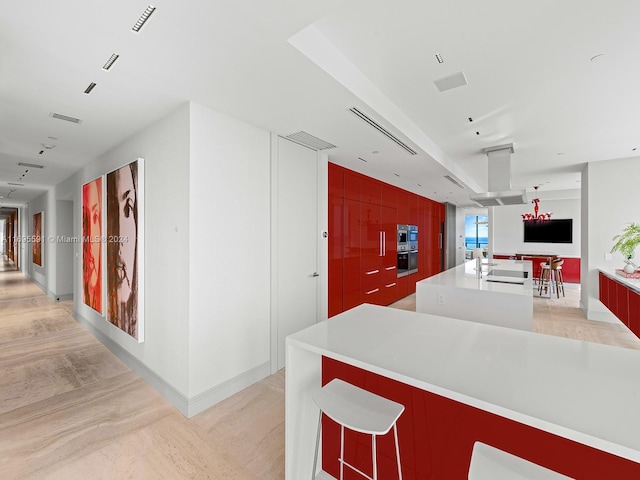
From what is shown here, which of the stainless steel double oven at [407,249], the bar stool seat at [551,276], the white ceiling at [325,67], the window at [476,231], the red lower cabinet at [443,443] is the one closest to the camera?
the red lower cabinet at [443,443]

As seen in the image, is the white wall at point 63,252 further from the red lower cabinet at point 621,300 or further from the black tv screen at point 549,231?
the black tv screen at point 549,231

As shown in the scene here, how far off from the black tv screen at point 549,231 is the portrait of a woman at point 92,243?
33.8 ft

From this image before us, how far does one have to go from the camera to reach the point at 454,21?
1.72 meters

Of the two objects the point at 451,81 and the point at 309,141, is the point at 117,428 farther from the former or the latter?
the point at 451,81

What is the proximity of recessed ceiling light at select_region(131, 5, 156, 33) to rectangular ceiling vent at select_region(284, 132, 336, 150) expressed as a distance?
1.69 meters

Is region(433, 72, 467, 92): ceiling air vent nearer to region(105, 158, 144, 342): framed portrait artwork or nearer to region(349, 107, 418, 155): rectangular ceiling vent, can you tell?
region(349, 107, 418, 155): rectangular ceiling vent

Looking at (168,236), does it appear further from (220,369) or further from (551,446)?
(551,446)

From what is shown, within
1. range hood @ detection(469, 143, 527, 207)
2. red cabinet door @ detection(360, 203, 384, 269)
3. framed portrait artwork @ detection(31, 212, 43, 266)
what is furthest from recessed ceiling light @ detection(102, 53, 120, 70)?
framed portrait artwork @ detection(31, 212, 43, 266)

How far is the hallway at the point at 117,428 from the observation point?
1855 mm

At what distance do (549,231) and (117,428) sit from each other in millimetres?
10475

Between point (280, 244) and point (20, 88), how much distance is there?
234 centimetres

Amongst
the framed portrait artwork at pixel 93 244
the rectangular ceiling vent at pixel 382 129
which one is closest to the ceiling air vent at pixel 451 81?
the rectangular ceiling vent at pixel 382 129

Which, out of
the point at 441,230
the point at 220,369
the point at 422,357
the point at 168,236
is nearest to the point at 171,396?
the point at 220,369

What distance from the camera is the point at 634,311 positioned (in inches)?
138
